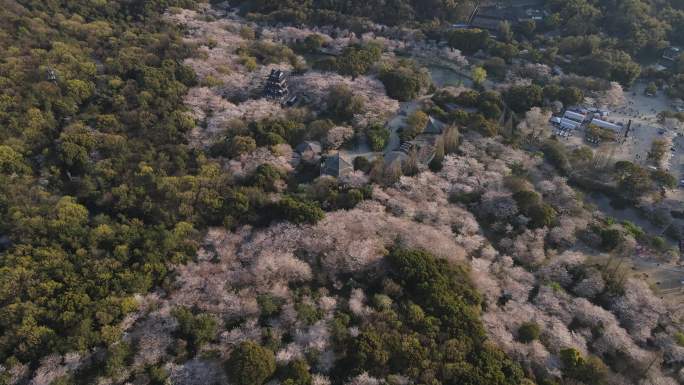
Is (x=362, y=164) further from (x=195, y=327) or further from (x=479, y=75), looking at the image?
(x=479, y=75)

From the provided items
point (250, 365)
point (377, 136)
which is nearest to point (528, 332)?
point (250, 365)

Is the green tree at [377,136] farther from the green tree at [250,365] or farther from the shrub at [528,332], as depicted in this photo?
the green tree at [250,365]

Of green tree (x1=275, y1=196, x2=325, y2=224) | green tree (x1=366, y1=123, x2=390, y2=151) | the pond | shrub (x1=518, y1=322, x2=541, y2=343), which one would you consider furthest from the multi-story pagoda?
shrub (x1=518, y1=322, x2=541, y2=343)

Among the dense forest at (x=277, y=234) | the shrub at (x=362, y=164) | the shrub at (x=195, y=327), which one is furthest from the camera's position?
the shrub at (x=362, y=164)

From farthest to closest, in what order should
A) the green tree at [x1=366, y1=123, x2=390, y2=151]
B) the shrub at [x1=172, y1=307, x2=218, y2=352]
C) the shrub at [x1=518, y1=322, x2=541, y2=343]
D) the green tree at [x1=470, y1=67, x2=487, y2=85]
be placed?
the green tree at [x1=470, y1=67, x2=487, y2=85] → the green tree at [x1=366, y1=123, x2=390, y2=151] → the shrub at [x1=518, y1=322, x2=541, y2=343] → the shrub at [x1=172, y1=307, x2=218, y2=352]

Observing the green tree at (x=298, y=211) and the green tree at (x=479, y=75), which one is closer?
the green tree at (x=298, y=211)

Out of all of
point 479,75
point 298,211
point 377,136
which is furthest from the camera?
point 479,75

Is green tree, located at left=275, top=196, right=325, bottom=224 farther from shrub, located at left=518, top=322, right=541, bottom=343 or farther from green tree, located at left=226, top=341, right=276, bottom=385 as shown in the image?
shrub, located at left=518, top=322, right=541, bottom=343

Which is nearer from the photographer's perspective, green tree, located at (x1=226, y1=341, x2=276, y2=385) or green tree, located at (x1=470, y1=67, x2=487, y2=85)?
green tree, located at (x1=226, y1=341, x2=276, y2=385)

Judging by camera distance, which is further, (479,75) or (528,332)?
(479,75)

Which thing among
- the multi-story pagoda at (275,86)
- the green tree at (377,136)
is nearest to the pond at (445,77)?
the green tree at (377,136)

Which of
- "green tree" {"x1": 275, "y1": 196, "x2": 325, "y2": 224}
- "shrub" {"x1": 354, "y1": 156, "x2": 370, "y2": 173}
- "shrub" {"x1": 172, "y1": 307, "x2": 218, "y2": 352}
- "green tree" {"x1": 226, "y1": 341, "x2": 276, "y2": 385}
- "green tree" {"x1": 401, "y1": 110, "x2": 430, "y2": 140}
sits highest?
"green tree" {"x1": 401, "y1": 110, "x2": 430, "y2": 140}
